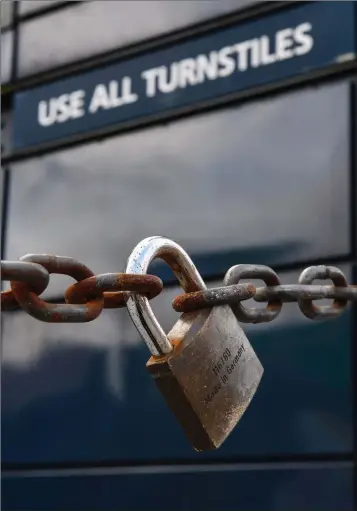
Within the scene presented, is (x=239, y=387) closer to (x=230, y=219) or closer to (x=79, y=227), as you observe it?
(x=230, y=219)

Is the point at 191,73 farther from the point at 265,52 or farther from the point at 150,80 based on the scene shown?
the point at 265,52

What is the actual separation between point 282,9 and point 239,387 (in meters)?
2.54

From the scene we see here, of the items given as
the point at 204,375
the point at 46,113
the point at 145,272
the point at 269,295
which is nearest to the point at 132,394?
the point at 46,113

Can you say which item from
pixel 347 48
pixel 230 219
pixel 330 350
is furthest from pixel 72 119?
pixel 330 350

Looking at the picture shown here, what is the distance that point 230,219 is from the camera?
380 cm

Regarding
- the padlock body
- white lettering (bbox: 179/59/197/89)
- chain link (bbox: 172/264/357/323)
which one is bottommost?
the padlock body

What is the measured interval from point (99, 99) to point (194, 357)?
306 centimetres

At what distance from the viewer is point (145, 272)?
1308 millimetres

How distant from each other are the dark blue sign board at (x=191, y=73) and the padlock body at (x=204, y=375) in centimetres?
228

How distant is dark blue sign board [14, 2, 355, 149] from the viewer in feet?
11.9

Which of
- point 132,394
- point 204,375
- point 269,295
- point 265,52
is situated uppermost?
point 265,52

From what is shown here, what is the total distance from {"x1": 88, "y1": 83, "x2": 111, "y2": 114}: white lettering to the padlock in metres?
2.87

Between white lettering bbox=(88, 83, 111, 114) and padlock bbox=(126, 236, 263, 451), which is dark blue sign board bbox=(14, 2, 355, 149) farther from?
padlock bbox=(126, 236, 263, 451)

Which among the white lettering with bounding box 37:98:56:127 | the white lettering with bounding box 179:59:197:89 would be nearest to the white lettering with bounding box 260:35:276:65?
the white lettering with bounding box 179:59:197:89
